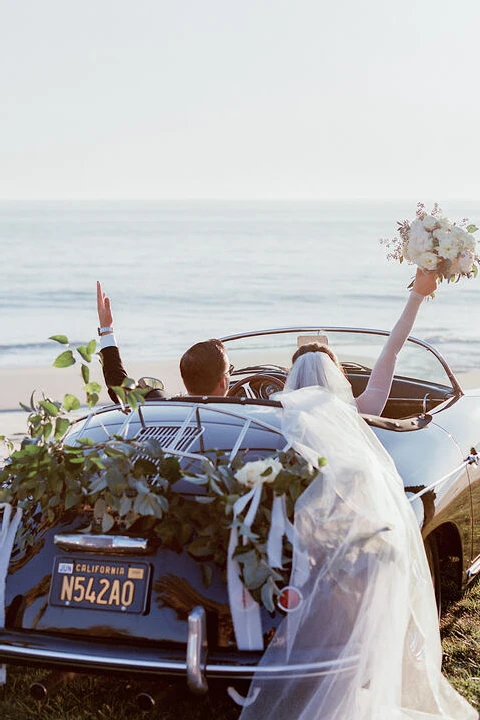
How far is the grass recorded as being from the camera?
13.4 ft

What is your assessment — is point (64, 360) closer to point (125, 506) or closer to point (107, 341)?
point (125, 506)

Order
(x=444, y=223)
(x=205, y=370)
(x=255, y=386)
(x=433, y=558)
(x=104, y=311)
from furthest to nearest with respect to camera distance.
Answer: (x=255, y=386) < (x=104, y=311) < (x=444, y=223) < (x=205, y=370) < (x=433, y=558)

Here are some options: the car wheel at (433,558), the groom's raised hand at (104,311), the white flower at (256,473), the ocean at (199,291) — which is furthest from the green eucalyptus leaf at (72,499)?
the ocean at (199,291)

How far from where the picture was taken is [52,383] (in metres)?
16.5

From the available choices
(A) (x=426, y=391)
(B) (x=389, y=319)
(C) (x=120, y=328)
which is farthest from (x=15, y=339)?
(A) (x=426, y=391)

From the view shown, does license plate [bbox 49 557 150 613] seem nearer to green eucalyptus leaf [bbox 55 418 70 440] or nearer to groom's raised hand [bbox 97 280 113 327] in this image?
green eucalyptus leaf [bbox 55 418 70 440]

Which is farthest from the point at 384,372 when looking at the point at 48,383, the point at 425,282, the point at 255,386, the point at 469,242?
the point at 48,383

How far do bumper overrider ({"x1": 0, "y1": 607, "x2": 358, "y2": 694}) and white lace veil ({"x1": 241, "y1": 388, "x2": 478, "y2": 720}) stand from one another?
0.02 meters

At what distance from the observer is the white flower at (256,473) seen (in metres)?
3.48

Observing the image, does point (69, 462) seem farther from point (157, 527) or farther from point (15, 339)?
point (15, 339)

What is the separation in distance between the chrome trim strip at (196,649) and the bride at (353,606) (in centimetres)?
19

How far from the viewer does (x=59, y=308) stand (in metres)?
34.7

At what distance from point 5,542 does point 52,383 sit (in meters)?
13.0

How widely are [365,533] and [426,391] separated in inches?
124
